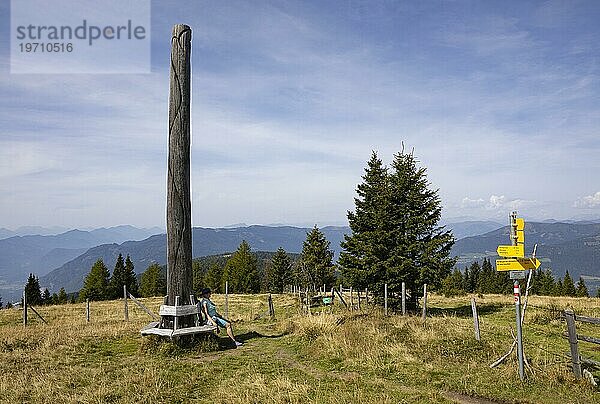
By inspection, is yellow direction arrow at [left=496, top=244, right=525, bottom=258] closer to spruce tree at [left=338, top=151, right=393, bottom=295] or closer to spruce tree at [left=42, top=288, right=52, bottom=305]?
spruce tree at [left=338, top=151, right=393, bottom=295]

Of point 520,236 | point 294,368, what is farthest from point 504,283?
point 294,368

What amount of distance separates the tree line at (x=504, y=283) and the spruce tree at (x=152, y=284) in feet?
172

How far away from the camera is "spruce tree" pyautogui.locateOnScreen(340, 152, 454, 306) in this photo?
26219 millimetres

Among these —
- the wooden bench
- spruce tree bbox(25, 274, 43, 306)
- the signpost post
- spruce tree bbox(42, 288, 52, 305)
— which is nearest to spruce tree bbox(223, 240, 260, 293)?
spruce tree bbox(42, 288, 52, 305)

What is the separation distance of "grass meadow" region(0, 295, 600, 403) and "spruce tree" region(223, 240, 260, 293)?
220ft

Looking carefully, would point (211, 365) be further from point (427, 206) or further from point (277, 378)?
A: point (427, 206)

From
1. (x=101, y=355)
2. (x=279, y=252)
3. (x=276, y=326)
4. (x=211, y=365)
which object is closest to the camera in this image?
(x=211, y=365)

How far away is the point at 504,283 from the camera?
9812 cm

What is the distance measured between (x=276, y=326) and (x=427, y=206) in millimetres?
13526

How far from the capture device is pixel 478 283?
104562 millimetres

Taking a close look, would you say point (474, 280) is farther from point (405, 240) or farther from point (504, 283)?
point (405, 240)

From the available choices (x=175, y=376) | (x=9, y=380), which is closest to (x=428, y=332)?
(x=175, y=376)

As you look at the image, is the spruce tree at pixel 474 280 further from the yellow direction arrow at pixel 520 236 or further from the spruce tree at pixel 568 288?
the yellow direction arrow at pixel 520 236

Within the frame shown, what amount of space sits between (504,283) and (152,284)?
238 feet
